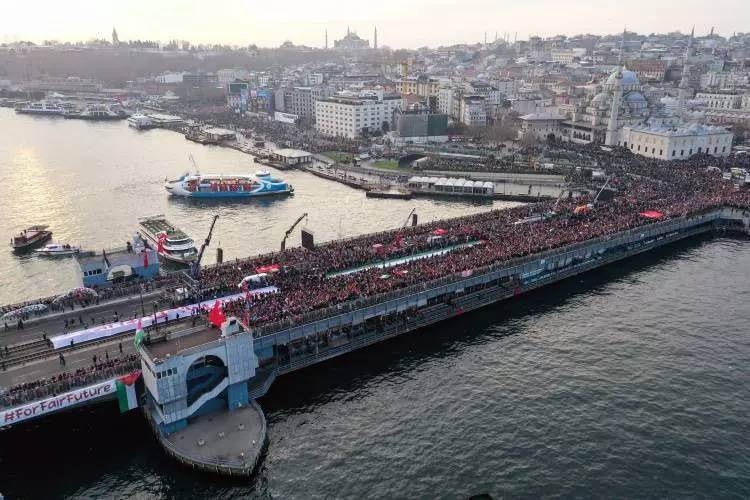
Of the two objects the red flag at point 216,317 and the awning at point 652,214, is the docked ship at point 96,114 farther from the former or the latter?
the red flag at point 216,317

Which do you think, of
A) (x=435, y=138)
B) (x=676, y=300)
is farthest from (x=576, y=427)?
(x=435, y=138)

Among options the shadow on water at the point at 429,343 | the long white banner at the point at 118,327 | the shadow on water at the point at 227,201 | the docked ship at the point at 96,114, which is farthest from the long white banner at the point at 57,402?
the docked ship at the point at 96,114

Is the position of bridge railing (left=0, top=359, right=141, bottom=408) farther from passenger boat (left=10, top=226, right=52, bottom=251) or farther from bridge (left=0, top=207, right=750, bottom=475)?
passenger boat (left=10, top=226, right=52, bottom=251)

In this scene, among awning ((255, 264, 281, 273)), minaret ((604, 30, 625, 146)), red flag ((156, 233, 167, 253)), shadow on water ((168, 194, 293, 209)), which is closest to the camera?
awning ((255, 264, 281, 273))

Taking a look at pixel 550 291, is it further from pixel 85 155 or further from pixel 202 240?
pixel 85 155

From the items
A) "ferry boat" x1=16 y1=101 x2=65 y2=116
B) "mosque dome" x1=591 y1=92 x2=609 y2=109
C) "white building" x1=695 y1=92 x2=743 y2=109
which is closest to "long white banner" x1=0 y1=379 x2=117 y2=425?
"mosque dome" x1=591 y1=92 x2=609 y2=109

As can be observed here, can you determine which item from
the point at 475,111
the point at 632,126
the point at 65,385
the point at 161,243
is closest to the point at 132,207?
the point at 161,243
